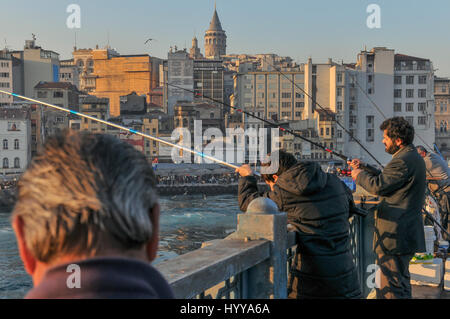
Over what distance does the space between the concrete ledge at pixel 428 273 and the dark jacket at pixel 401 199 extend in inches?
47.4

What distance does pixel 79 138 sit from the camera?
3.19 ft

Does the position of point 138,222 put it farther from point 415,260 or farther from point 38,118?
point 38,118

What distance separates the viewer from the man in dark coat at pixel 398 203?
332 cm

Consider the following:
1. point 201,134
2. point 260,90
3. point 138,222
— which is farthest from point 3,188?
point 138,222

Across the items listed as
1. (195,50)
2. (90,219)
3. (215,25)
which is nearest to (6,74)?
(195,50)

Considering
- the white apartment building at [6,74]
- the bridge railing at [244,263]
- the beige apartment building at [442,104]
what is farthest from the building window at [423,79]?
the bridge railing at [244,263]

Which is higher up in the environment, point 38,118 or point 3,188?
point 38,118

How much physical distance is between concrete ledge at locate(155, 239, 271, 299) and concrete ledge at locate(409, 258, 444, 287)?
2273 mm

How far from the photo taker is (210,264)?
6.68 feet

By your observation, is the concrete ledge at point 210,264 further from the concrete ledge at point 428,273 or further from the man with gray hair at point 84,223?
the concrete ledge at point 428,273

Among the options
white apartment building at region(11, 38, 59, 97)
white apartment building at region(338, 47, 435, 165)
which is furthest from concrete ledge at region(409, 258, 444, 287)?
white apartment building at region(11, 38, 59, 97)

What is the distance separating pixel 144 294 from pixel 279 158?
190 cm
